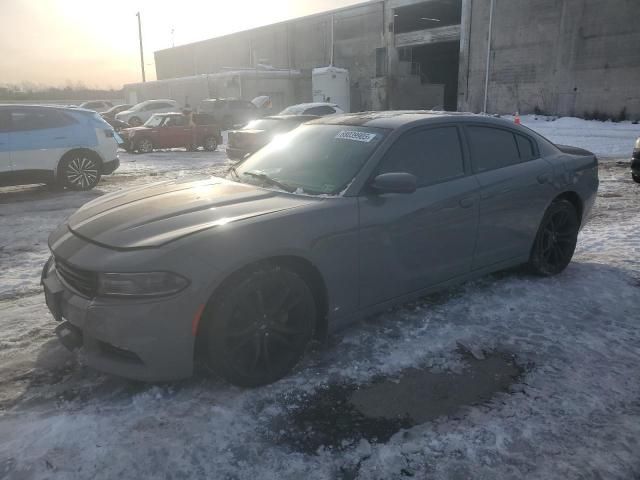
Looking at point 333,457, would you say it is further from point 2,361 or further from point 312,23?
point 312,23

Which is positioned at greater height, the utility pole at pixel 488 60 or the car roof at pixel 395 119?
the utility pole at pixel 488 60

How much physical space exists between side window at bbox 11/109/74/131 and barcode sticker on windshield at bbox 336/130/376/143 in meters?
7.33

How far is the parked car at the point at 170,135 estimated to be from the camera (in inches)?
660

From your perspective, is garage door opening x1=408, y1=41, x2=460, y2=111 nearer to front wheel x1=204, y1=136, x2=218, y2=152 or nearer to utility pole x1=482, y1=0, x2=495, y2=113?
utility pole x1=482, y1=0, x2=495, y2=113

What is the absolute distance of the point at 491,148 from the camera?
4.16m

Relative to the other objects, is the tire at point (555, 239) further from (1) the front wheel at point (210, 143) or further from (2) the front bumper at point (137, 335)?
(1) the front wheel at point (210, 143)

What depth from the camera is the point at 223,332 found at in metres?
2.69

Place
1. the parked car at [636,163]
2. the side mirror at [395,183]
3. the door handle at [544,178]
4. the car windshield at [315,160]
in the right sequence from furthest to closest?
the parked car at [636,163] < the door handle at [544,178] < the car windshield at [315,160] < the side mirror at [395,183]

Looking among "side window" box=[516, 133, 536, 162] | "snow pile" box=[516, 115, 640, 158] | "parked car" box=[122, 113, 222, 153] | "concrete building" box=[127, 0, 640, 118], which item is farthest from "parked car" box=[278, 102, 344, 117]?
"side window" box=[516, 133, 536, 162]

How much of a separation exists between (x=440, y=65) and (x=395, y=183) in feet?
117

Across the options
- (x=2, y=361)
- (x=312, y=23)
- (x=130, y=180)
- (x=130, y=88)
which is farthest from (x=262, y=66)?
(x=2, y=361)

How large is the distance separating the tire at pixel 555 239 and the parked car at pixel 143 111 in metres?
23.5

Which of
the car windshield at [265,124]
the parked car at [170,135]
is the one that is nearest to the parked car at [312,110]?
the parked car at [170,135]

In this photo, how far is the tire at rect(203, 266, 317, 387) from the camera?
2.69 meters
